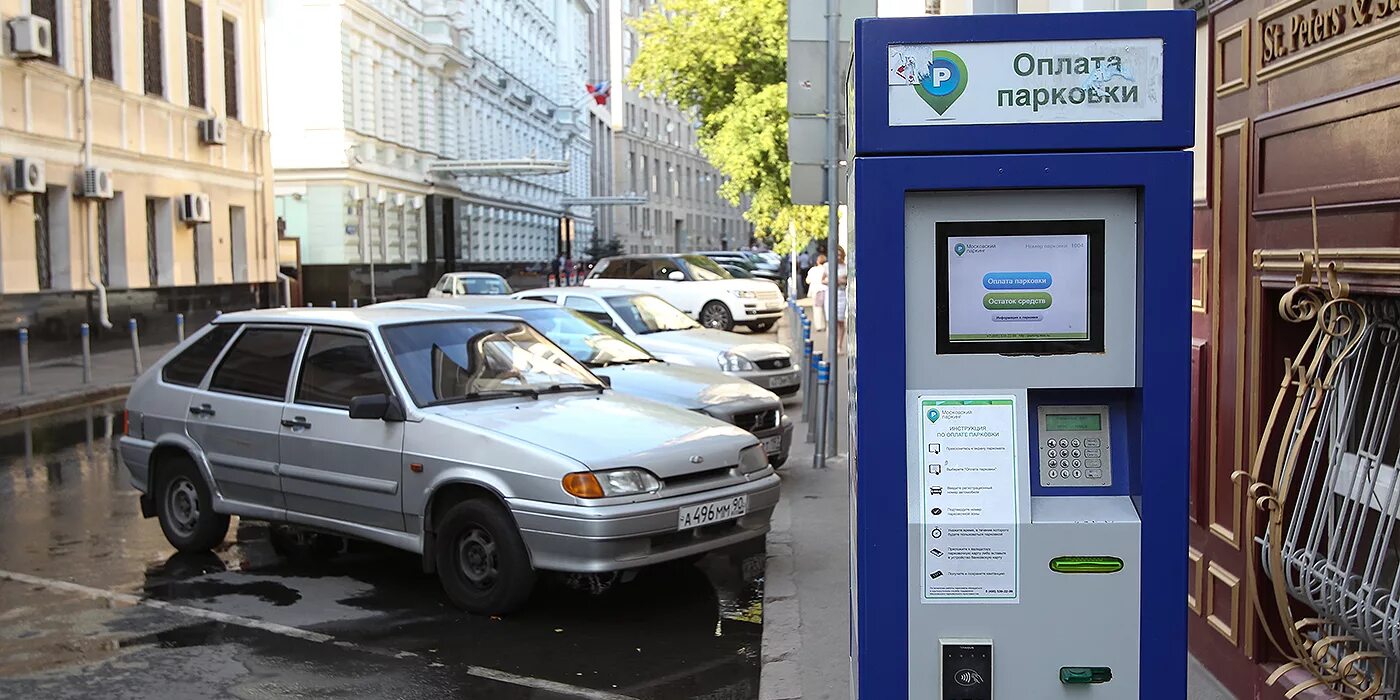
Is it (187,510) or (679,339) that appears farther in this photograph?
(679,339)

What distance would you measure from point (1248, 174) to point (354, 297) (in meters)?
35.6

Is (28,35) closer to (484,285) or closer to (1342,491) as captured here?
(484,285)

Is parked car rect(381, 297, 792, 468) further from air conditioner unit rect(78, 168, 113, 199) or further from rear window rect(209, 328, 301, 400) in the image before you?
air conditioner unit rect(78, 168, 113, 199)

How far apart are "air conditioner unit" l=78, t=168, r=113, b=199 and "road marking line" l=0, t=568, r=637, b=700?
18316mm

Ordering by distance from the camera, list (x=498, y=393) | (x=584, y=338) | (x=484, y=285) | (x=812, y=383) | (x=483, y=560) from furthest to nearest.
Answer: (x=484, y=285) → (x=812, y=383) → (x=584, y=338) → (x=498, y=393) → (x=483, y=560)

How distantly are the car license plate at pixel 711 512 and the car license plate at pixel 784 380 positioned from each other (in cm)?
728

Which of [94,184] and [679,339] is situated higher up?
[94,184]

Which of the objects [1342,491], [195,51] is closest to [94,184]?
[195,51]

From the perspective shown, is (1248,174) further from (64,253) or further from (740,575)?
(64,253)

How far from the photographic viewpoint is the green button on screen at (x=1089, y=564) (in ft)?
10.4

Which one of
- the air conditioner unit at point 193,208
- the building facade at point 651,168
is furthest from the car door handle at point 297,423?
the building facade at point 651,168

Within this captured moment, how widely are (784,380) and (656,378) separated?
14.0ft

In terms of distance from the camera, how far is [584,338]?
36.4 feet

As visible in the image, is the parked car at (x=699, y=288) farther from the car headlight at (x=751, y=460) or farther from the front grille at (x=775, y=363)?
the car headlight at (x=751, y=460)
